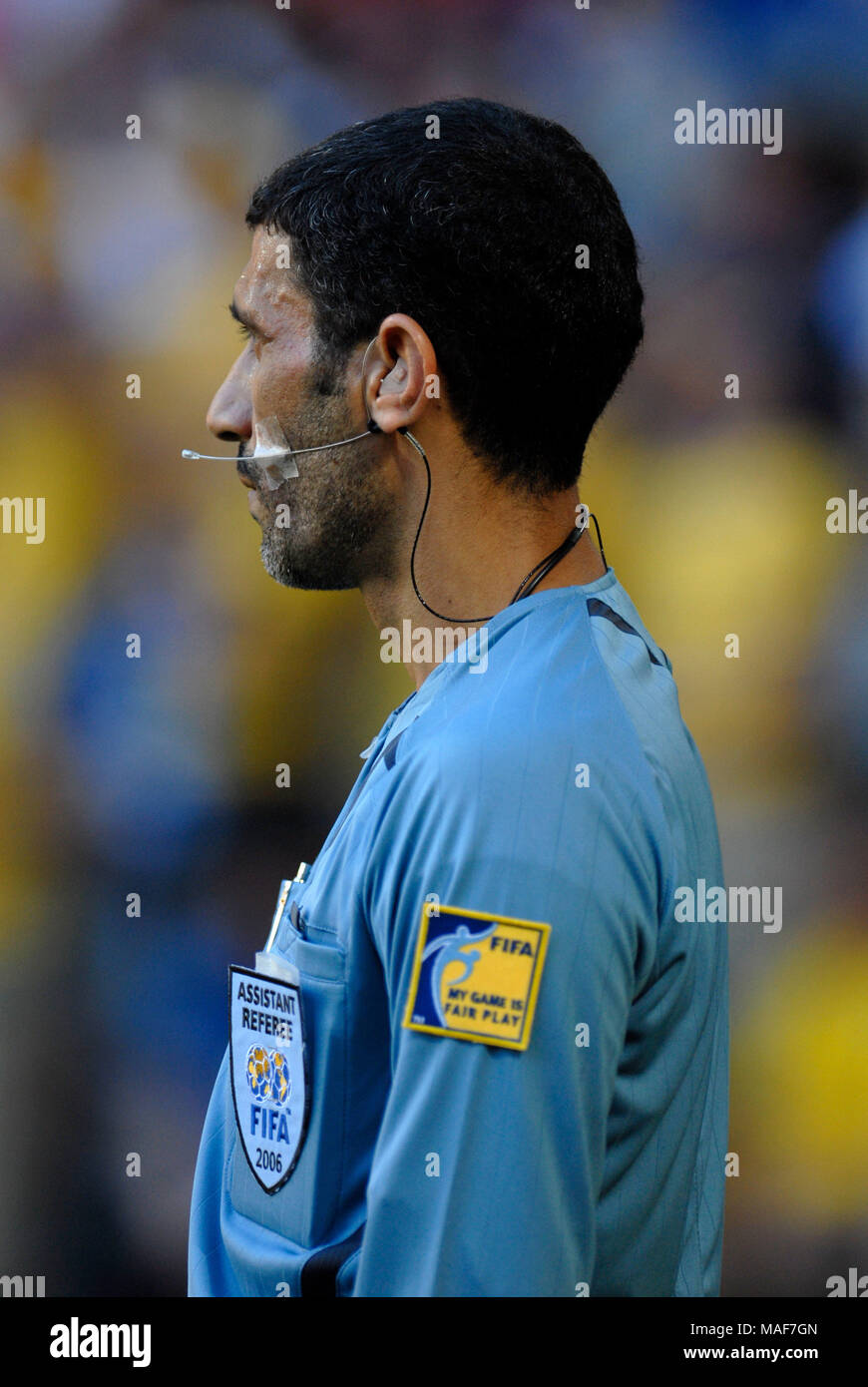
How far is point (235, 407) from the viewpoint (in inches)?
51.6

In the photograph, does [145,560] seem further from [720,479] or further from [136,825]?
[720,479]

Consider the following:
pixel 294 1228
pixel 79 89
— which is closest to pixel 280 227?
pixel 294 1228

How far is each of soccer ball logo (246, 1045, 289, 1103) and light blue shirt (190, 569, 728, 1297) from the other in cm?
5

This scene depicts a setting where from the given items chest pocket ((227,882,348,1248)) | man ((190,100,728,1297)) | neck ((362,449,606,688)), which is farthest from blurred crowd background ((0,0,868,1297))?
chest pocket ((227,882,348,1248))

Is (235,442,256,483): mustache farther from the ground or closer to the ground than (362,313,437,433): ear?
closer to the ground

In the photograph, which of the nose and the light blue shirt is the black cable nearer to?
the light blue shirt

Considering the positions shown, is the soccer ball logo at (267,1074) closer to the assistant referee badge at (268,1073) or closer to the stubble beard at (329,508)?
the assistant referee badge at (268,1073)

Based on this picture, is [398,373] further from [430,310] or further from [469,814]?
[469,814]

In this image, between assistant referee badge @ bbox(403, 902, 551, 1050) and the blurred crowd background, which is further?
the blurred crowd background

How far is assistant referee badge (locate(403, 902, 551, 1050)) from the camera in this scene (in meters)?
0.89

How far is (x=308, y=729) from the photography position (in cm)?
259

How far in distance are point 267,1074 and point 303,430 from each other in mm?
599

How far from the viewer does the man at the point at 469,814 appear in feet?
2.96

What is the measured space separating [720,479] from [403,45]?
3.43ft
